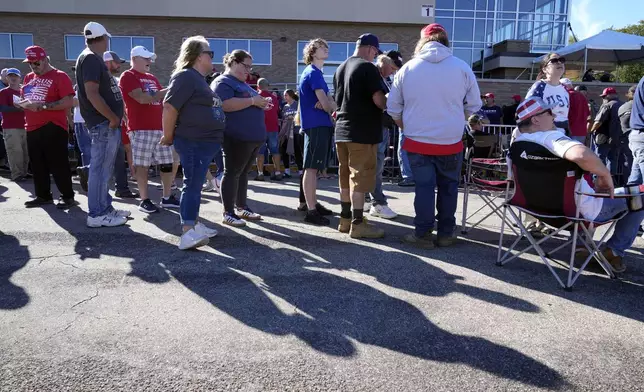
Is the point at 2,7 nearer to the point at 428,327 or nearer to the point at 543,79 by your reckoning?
the point at 543,79

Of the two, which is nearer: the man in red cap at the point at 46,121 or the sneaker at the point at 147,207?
the man in red cap at the point at 46,121

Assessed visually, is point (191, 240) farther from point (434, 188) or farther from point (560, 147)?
point (560, 147)

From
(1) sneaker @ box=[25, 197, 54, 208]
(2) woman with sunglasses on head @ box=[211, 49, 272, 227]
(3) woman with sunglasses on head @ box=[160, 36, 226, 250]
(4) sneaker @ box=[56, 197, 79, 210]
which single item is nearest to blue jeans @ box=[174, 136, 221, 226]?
(3) woman with sunglasses on head @ box=[160, 36, 226, 250]

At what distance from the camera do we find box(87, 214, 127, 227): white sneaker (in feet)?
18.2

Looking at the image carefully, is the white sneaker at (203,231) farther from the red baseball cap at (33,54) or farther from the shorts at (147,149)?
the red baseball cap at (33,54)

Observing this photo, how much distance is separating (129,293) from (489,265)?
2949mm

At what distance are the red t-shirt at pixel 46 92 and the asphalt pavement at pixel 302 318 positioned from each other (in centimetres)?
178

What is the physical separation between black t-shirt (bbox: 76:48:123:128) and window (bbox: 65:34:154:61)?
19607mm

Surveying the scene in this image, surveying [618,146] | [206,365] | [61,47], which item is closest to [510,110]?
[618,146]

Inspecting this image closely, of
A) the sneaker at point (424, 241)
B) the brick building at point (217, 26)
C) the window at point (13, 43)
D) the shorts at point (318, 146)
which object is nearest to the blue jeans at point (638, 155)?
the sneaker at point (424, 241)

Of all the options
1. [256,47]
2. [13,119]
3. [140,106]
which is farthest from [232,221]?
[256,47]

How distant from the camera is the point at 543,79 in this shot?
5887mm

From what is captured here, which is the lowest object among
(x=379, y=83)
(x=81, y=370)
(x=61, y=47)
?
(x=81, y=370)

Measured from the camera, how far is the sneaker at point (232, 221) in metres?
5.66
